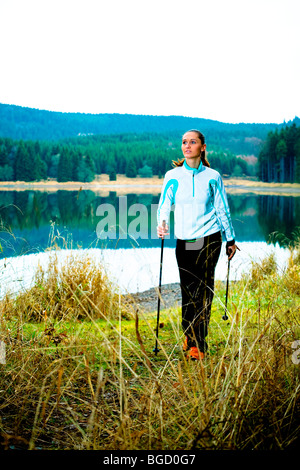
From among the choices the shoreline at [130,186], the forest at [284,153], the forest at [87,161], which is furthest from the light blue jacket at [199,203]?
the forest at [87,161]

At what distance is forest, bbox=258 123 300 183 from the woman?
202ft

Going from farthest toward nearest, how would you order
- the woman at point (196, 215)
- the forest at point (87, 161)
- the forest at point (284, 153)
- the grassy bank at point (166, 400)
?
the forest at point (87, 161)
the forest at point (284, 153)
the woman at point (196, 215)
the grassy bank at point (166, 400)

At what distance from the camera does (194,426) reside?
91.1 inches

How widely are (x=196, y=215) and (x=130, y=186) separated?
295 feet

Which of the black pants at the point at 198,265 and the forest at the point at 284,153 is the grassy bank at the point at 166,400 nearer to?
the black pants at the point at 198,265

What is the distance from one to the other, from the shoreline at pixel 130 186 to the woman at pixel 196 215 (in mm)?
64148

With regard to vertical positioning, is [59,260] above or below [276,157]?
below

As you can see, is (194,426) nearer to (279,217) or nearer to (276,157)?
(279,217)

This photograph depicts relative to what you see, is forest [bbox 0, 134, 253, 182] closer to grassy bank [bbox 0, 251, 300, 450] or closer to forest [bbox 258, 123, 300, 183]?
forest [bbox 258, 123, 300, 183]

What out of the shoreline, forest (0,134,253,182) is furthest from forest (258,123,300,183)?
forest (0,134,253,182)

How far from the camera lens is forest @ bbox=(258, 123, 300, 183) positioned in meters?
65.2

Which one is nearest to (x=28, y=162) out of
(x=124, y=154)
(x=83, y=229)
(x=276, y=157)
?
(x=124, y=154)

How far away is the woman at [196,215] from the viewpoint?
415 centimetres

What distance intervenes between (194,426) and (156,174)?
103 meters
